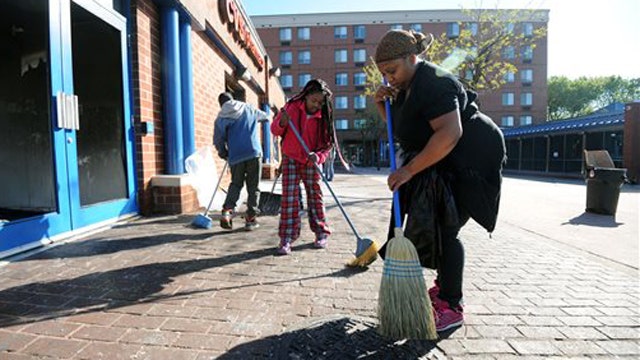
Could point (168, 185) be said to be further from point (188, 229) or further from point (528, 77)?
point (528, 77)

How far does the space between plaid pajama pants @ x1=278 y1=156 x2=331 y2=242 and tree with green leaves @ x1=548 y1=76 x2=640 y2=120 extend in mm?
66433

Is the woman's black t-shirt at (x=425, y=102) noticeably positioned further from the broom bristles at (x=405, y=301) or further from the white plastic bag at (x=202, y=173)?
the white plastic bag at (x=202, y=173)

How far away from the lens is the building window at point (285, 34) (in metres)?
43.5

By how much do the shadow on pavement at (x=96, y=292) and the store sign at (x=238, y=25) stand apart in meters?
6.24

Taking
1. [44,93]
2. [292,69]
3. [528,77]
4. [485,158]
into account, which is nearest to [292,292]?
[485,158]

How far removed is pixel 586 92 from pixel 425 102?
7004cm

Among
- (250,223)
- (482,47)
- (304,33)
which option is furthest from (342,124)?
(250,223)

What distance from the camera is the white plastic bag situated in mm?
5482

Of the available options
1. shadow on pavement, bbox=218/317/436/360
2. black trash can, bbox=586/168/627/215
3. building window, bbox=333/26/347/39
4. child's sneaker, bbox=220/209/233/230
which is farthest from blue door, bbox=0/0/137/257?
building window, bbox=333/26/347/39

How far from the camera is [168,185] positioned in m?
5.34

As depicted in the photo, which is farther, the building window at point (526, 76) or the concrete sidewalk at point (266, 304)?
the building window at point (526, 76)

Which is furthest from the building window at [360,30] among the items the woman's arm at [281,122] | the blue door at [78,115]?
the woman's arm at [281,122]

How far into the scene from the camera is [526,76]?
43562 mm

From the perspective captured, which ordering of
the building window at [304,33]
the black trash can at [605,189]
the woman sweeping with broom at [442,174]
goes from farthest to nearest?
1. the building window at [304,33]
2. the black trash can at [605,189]
3. the woman sweeping with broom at [442,174]
